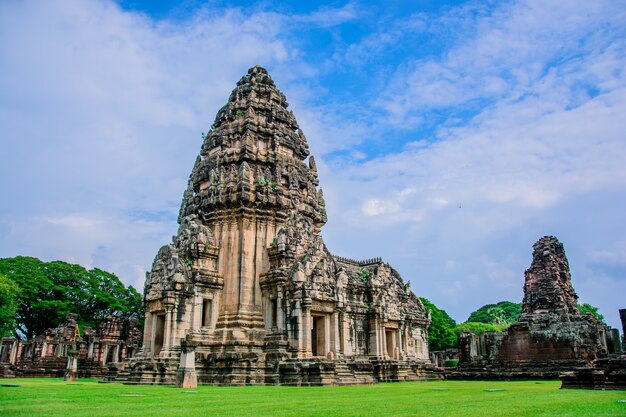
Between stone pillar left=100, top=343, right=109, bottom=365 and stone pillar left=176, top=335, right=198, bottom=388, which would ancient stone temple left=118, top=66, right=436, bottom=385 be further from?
stone pillar left=100, top=343, right=109, bottom=365

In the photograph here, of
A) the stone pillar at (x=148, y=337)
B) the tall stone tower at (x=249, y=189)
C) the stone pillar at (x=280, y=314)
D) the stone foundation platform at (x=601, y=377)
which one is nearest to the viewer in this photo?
the stone foundation platform at (x=601, y=377)

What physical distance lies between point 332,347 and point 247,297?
516cm

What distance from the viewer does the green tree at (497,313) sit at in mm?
102963

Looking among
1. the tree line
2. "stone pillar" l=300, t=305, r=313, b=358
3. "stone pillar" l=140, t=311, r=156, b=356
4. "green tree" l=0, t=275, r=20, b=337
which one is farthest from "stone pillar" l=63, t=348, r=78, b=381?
the tree line

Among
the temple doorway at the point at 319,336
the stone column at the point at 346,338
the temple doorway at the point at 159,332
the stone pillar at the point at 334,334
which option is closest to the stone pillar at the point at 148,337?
the temple doorway at the point at 159,332

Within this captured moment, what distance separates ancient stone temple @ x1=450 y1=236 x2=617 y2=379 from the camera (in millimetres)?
30578

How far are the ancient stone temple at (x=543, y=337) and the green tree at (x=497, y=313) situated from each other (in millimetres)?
60802

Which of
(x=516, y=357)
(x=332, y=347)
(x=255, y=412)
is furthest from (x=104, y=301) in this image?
(x=255, y=412)

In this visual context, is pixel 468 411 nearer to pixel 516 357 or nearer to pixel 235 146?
pixel 235 146

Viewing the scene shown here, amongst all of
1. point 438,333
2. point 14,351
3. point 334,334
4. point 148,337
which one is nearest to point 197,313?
point 148,337

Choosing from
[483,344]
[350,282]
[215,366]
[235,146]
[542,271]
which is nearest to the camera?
[215,366]

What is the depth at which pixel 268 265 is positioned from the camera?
27047 millimetres

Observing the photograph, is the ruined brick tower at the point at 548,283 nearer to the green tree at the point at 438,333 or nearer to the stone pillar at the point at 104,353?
the green tree at the point at 438,333

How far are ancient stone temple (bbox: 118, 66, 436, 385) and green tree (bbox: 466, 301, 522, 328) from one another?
77.0 metres
